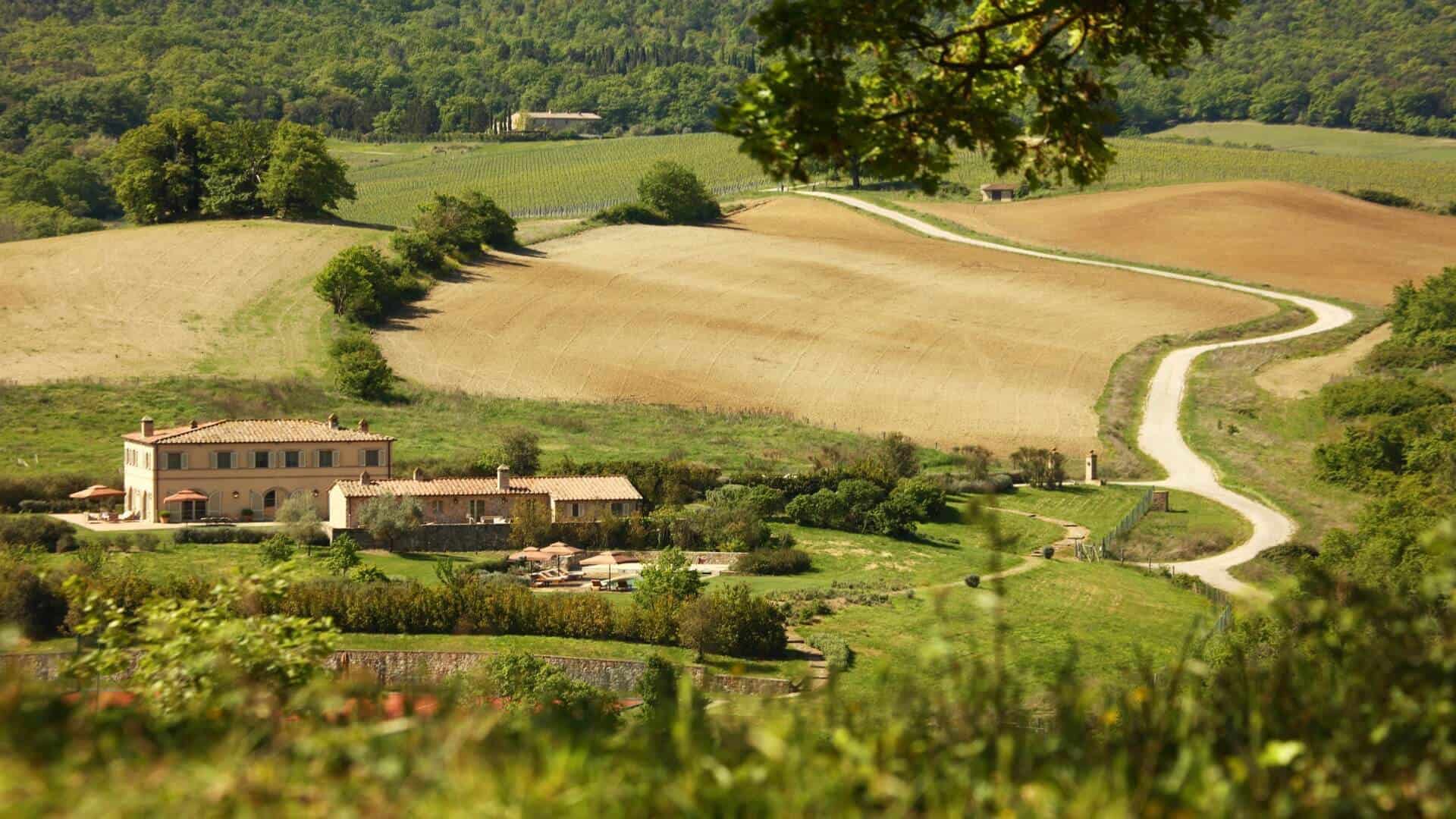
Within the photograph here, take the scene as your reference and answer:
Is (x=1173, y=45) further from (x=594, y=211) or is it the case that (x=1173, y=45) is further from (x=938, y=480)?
(x=594, y=211)

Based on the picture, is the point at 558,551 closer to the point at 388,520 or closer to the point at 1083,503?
the point at 388,520

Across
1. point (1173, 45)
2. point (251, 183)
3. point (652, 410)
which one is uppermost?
point (1173, 45)

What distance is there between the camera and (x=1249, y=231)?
416 feet

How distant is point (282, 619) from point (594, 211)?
128 m

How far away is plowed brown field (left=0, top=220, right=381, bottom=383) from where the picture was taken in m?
83.6

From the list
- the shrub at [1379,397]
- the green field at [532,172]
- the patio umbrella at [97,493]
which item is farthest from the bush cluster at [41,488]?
the green field at [532,172]

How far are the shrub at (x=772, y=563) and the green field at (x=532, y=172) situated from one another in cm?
7867

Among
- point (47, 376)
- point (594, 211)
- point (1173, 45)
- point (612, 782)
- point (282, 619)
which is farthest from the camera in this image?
point (594, 211)

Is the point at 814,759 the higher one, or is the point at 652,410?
the point at 814,759

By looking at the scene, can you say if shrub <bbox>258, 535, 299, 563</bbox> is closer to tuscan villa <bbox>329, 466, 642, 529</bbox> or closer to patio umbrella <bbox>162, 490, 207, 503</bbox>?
tuscan villa <bbox>329, 466, 642, 529</bbox>

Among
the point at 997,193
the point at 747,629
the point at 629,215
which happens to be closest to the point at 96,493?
the point at 747,629

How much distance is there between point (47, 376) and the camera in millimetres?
77875

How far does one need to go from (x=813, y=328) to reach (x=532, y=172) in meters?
77.2

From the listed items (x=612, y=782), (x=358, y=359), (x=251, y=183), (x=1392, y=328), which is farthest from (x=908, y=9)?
(x=251, y=183)
